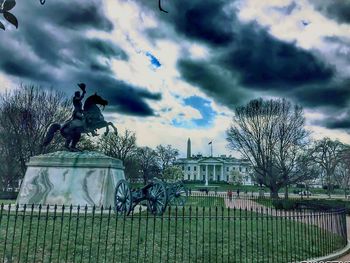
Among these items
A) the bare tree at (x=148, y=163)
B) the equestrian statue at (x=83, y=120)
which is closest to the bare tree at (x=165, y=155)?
the bare tree at (x=148, y=163)

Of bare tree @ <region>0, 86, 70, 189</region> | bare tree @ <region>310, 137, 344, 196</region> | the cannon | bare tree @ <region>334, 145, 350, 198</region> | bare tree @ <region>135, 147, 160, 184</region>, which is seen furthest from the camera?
bare tree @ <region>135, 147, 160, 184</region>

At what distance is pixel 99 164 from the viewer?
1341cm

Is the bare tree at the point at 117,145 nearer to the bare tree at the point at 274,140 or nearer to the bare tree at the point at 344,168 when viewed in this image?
the bare tree at the point at 274,140

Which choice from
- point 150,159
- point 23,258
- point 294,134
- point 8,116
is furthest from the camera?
point 150,159

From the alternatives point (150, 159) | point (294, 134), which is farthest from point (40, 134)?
point (150, 159)

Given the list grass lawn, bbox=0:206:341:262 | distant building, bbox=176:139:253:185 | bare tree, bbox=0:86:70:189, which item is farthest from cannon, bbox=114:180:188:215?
distant building, bbox=176:139:253:185

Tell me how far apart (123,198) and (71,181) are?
9.63 feet

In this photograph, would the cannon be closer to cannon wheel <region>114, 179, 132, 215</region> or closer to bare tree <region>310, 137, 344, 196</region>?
cannon wheel <region>114, 179, 132, 215</region>

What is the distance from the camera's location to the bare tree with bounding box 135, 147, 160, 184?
218 feet

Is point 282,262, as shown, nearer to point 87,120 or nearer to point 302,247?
point 302,247

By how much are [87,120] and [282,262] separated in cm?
1013

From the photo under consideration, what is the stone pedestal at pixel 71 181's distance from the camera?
42.8 feet

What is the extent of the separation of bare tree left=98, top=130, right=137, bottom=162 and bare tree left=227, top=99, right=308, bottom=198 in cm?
2250

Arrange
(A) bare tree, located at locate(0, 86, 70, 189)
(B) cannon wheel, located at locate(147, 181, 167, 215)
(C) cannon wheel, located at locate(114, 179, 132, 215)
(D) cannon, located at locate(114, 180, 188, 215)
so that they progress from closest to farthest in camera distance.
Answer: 1. (C) cannon wheel, located at locate(114, 179, 132, 215)
2. (D) cannon, located at locate(114, 180, 188, 215)
3. (B) cannon wheel, located at locate(147, 181, 167, 215)
4. (A) bare tree, located at locate(0, 86, 70, 189)
